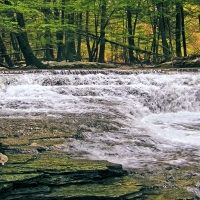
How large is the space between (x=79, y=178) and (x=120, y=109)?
4.50m

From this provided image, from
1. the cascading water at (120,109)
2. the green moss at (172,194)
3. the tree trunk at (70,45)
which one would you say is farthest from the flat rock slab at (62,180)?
the tree trunk at (70,45)

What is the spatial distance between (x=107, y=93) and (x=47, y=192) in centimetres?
711

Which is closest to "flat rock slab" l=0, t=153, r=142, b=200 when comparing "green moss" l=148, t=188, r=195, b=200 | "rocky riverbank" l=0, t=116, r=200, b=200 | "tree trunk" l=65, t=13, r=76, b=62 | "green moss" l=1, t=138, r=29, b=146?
"rocky riverbank" l=0, t=116, r=200, b=200

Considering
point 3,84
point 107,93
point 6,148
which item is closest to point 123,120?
point 6,148

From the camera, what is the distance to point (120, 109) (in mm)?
7488

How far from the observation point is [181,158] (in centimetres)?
412

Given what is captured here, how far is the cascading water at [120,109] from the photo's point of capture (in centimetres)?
435

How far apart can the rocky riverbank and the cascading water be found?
0.35 meters

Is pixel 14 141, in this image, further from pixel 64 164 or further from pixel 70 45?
pixel 70 45

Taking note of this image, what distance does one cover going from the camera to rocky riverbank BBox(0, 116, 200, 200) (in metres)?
2.78

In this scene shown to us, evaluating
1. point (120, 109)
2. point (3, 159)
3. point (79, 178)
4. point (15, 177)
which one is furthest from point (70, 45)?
point (15, 177)

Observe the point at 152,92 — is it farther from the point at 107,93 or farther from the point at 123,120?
the point at 123,120

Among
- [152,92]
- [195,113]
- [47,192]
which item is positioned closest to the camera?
[47,192]

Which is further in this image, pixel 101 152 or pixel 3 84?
pixel 3 84
